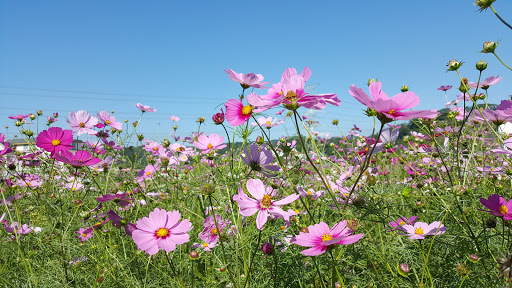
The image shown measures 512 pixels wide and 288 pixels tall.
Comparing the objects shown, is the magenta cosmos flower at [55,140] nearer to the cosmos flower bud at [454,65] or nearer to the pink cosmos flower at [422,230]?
the pink cosmos flower at [422,230]

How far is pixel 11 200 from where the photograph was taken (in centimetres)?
152

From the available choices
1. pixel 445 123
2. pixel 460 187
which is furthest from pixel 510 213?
pixel 445 123

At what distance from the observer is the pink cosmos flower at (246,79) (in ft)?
2.57

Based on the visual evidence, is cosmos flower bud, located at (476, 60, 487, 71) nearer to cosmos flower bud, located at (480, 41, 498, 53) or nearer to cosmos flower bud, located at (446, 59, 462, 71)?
cosmos flower bud, located at (446, 59, 462, 71)

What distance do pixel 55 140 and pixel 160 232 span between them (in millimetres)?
454

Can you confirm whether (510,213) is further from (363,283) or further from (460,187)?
(363,283)

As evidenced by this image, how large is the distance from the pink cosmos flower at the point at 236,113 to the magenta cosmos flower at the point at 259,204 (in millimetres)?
152

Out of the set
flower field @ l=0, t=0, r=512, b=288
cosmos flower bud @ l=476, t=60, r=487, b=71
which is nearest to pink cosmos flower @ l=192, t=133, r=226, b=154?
flower field @ l=0, t=0, r=512, b=288

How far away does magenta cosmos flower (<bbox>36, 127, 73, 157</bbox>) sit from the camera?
87 centimetres

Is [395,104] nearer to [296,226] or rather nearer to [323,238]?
[323,238]

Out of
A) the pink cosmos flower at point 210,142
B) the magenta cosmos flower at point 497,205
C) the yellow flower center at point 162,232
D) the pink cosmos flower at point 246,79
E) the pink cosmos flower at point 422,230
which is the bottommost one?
the pink cosmos flower at point 422,230

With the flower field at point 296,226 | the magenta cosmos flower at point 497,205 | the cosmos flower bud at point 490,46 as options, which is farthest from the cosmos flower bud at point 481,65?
the magenta cosmos flower at point 497,205

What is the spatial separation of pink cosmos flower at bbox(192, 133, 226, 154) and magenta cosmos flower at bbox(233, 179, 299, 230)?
35 centimetres

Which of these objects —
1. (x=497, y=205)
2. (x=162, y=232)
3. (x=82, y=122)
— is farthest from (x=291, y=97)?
(x=82, y=122)
